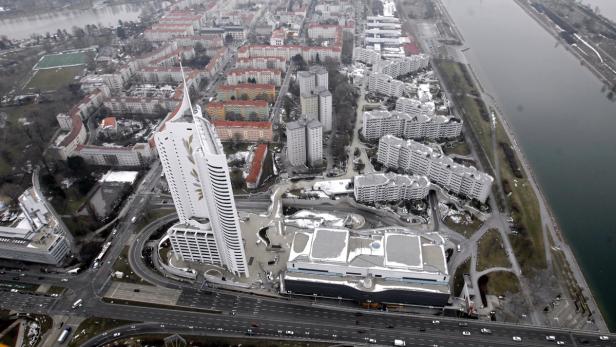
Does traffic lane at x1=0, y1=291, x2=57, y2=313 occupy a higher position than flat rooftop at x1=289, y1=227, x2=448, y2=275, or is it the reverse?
flat rooftop at x1=289, y1=227, x2=448, y2=275

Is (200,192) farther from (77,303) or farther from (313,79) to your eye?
(313,79)

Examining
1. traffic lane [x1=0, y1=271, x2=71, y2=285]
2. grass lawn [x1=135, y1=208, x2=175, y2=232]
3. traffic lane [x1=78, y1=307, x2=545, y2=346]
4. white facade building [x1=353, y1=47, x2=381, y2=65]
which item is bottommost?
traffic lane [x1=78, y1=307, x2=545, y2=346]

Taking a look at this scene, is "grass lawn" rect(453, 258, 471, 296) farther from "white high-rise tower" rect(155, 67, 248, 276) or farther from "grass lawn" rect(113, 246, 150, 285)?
"grass lawn" rect(113, 246, 150, 285)

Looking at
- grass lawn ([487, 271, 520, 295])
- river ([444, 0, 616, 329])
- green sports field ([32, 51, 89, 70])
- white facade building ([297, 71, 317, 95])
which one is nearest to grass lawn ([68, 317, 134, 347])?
grass lawn ([487, 271, 520, 295])

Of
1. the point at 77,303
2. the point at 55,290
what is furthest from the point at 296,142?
the point at 55,290

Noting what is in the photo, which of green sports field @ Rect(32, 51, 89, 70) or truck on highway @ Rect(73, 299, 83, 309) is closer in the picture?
truck on highway @ Rect(73, 299, 83, 309)

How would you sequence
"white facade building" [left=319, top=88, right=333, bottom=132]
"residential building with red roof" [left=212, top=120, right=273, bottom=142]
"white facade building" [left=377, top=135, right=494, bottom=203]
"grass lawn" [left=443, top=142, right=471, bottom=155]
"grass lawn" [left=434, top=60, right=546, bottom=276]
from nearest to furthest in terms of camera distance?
"grass lawn" [left=434, top=60, right=546, bottom=276] → "white facade building" [left=377, top=135, right=494, bottom=203] → "grass lawn" [left=443, top=142, right=471, bottom=155] → "white facade building" [left=319, top=88, right=333, bottom=132] → "residential building with red roof" [left=212, top=120, right=273, bottom=142]
